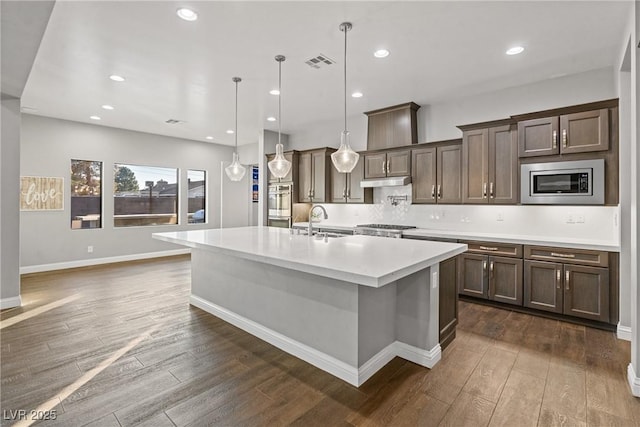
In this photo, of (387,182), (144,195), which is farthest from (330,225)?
(144,195)

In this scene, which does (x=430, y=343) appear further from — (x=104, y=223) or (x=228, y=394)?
(x=104, y=223)

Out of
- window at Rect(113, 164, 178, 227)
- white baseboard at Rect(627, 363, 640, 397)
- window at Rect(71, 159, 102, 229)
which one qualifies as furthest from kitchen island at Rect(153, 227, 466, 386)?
window at Rect(113, 164, 178, 227)

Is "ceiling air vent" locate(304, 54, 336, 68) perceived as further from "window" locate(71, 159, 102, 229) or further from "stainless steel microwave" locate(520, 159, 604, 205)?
"window" locate(71, 159, 102, 229)

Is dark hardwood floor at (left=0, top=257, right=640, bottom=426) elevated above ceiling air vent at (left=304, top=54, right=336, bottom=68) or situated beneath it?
situated beneath

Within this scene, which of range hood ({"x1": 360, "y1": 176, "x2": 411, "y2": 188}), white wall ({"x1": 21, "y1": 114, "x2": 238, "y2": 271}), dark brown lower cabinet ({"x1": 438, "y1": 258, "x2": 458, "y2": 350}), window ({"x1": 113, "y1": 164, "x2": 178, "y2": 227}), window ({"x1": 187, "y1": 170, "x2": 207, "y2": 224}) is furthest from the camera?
window ({"x1": 187, "y1": 170, "x2": 207, "y2": 224})

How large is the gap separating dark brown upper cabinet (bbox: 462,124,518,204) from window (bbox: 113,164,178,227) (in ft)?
21.8

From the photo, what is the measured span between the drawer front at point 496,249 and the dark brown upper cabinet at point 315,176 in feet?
9.15

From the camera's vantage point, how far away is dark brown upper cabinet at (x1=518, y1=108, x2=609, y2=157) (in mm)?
3334

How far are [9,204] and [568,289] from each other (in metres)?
6.63

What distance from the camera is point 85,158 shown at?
6.33 metres

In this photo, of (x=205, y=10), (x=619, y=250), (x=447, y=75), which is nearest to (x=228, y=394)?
(x=205, y=10)

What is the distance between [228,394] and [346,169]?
7.02 feet

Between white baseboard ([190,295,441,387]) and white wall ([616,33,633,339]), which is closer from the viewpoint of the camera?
white baseboard ([190,295,441,387])

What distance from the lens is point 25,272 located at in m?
5.64
